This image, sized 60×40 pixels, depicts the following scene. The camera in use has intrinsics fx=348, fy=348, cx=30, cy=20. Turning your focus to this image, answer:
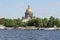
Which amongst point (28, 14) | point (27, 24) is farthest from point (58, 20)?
point (28, 14)

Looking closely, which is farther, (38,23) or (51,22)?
(51,22)

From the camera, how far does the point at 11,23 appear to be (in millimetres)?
151500

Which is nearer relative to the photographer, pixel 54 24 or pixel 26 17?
pixel 54 24

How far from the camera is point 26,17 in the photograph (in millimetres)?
189250

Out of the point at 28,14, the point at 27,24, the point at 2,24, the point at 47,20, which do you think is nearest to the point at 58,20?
the point at 47,20

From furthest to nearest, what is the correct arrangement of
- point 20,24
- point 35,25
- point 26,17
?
point 26,17
point 20,24
point 35,25

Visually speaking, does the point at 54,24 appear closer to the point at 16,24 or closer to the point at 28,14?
the point at 16,24

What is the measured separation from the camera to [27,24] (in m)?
152

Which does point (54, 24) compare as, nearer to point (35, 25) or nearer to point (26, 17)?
point (35, 25)

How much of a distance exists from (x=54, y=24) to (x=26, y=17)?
131 feet

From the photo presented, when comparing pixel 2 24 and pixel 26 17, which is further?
pixel 26 17

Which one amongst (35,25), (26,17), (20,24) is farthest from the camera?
(26,17)

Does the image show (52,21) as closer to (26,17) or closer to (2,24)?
(2,24)

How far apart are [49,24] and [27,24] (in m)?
10.1
